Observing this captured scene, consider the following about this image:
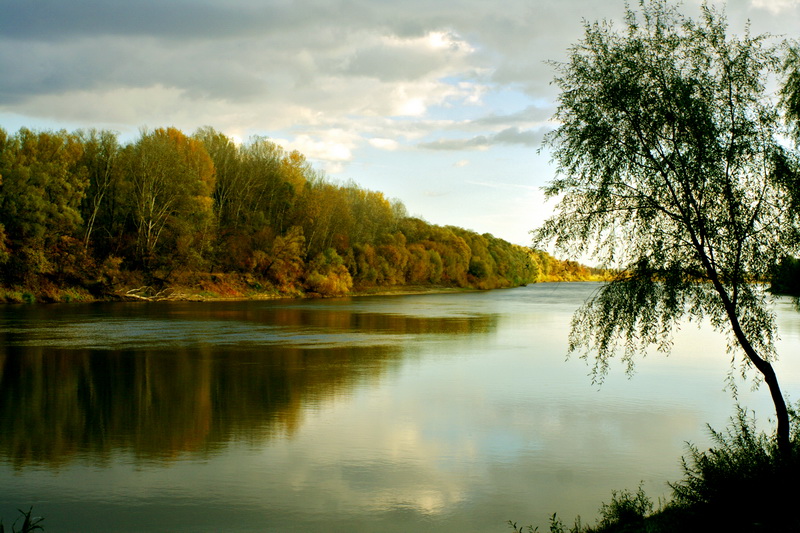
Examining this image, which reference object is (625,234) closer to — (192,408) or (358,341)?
(192,408)

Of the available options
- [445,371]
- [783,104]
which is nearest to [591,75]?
[783,104]

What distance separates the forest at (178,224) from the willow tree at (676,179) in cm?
1541

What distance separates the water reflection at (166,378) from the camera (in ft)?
43.6

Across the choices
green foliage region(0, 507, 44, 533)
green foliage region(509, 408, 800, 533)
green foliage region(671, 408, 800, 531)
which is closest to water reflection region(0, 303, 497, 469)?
green foliage region(0, 507, 44, 533)

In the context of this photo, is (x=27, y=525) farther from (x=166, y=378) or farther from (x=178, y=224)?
(x=178, y=224)

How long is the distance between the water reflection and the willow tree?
24.8 ft

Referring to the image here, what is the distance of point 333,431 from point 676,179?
333 inches

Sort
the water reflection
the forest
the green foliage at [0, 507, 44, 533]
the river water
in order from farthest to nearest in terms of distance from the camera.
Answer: the forest < the water reflection < the river water < the green foliage at [0, 507, 44, 533]

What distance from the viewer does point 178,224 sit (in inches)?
2274

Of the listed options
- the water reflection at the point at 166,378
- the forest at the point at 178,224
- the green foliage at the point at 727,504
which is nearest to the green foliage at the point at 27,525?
the water reflection at the point at 166,378

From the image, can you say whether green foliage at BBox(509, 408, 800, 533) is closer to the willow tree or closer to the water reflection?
the willow tree

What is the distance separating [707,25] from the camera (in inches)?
476

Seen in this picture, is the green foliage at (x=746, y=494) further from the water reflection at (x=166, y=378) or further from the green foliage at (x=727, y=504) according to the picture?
the water reflection at (x=166, y=378)

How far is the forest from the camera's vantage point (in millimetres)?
47969
